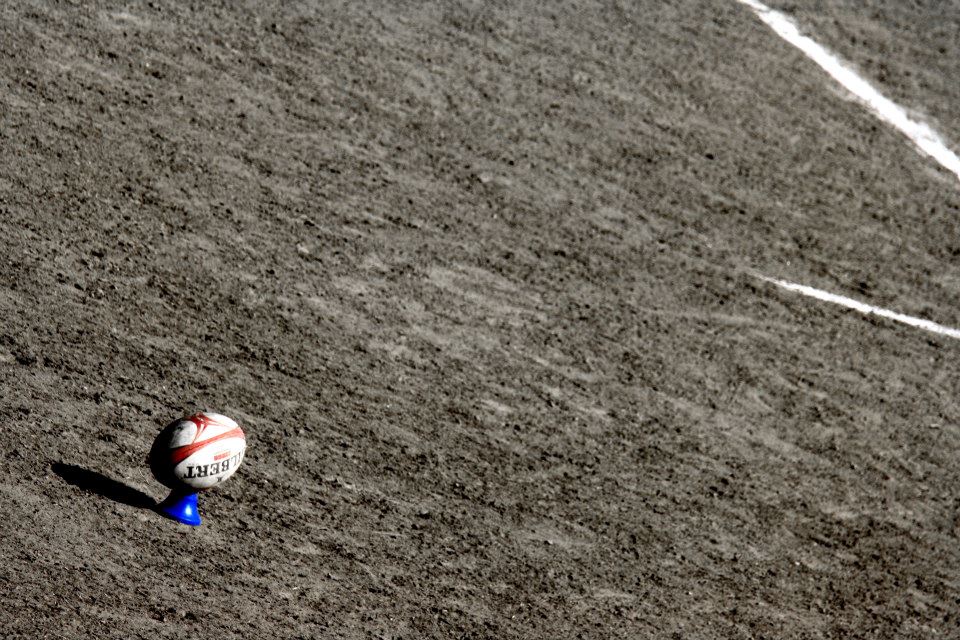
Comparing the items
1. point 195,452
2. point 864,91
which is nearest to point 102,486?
point 195,452

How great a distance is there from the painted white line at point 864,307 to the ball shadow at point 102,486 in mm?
3260

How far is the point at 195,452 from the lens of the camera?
441 cm

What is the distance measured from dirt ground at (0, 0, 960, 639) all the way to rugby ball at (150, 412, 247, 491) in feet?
0.99

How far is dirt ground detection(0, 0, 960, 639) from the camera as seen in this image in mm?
4715

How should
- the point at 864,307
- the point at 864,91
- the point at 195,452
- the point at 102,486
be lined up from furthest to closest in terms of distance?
the point at 864,91 → the point at 864,307 → the point at 102,486 → the point at 195,452

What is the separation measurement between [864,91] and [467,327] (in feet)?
10.1

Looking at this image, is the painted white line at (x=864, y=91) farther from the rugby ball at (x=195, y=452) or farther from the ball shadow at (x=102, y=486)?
the ball shadow at (x=102, y=486)

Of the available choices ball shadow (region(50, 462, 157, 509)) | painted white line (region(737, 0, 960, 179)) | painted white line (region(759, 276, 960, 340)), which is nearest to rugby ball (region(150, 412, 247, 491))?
ball shadow (region(50, 462, 157, 509))

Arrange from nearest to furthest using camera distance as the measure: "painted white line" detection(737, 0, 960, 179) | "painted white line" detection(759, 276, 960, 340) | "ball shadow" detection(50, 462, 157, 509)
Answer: "ball shadow" detection(50, 462, 157, 509)
"painted white line" detection(759, 276, 960, 340)
"painted white line" detection(737, 0, 960, 179)

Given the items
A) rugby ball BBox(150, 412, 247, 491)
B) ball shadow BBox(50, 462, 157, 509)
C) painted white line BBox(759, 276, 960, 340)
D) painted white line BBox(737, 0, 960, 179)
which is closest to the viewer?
rugby ball BBox(150, 412, 247, 491)

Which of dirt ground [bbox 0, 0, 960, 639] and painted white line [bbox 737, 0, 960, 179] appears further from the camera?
painted white line [bbox 737, 0, 960, 179]

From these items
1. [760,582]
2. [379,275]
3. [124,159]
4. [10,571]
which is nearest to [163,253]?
[124,159]

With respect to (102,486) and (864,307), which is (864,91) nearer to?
(864,307)

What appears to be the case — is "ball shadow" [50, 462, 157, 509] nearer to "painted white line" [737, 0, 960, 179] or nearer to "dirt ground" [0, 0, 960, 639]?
"dirt ground" [0, 0, 960, 639]
